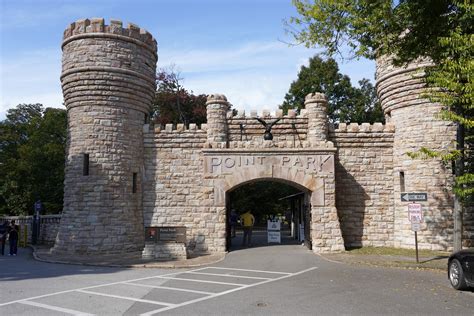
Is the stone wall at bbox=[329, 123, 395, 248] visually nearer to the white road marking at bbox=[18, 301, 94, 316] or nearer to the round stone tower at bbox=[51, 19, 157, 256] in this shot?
the round stone tower at bbox=[51, 19, 157, 256]

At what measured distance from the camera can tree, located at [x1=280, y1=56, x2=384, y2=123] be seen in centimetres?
3366

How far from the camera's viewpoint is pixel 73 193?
1680 centimetres

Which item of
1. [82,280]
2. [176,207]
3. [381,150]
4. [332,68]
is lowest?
[82,280]

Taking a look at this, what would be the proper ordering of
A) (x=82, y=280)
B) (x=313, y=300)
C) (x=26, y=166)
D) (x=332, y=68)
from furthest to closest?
(x=332, y=68) < (x=26, y=166) < (x=82, y=280) < (x=313, y=300)

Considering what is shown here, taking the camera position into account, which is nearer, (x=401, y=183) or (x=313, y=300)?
(x=313, y=300)

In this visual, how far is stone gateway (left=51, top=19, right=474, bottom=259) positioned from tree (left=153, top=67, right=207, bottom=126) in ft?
49.9

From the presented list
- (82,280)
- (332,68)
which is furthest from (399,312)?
(332,68)

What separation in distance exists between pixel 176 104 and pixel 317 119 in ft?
62.9

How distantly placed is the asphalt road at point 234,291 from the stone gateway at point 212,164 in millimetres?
3454

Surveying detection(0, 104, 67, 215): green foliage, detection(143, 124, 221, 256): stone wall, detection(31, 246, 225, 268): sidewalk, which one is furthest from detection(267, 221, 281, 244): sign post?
detection(0, 104, 67, 215): green foliage

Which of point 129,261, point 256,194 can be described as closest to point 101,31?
point 129,261

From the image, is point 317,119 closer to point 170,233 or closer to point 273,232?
point 273,232

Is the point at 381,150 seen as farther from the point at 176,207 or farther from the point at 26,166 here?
the point at 26,166

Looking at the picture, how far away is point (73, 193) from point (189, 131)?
17.6 ft
